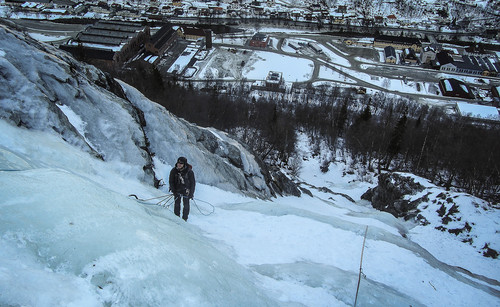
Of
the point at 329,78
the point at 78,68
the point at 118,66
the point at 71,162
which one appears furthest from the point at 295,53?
the point at 71,162

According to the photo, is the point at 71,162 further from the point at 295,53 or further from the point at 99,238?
the point at 295,53

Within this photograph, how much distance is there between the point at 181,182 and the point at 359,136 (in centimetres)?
3436

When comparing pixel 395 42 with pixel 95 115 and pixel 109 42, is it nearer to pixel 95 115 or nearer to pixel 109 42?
pixel 109 42

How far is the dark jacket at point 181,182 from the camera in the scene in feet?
31.2

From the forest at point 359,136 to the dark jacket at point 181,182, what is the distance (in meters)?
25.5

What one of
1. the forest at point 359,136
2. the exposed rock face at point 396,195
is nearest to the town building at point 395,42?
the forest at point 359,136

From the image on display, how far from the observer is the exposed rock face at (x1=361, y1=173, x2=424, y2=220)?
22.5m

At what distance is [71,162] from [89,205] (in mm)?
3428

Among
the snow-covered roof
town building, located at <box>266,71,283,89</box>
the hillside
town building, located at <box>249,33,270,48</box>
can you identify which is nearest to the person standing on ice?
the hillside

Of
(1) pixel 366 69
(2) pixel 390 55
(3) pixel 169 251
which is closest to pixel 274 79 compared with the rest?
(1) pixel 366 69

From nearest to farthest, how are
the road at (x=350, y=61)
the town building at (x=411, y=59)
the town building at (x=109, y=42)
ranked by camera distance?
the town building at (x=109, y=42) → the road at (x=350, y=61) → the town building at (x=411, y=59)

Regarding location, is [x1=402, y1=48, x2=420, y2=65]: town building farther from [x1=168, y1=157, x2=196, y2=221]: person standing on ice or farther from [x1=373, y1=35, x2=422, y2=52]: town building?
[x1=168, y1=157, x2=196, y2=221]: person standing on ice

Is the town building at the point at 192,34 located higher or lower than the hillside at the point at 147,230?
higher

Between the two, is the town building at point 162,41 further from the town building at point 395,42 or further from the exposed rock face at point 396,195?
the exposed rock face at point 396,195
